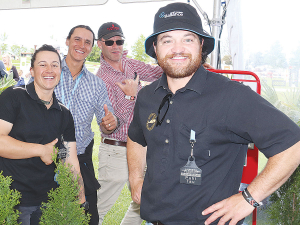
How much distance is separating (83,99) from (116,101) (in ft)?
1.89

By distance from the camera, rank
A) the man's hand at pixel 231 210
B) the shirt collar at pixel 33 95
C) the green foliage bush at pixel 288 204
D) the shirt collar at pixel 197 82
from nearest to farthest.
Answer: the man's hand at pixel 231 210 < the shirt collar at pixel 197 82 < the shirt collar at pixel 33 95 < the green foliage bush at pixel 288 204

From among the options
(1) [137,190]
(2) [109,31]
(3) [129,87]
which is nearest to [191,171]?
(1) [137,190]

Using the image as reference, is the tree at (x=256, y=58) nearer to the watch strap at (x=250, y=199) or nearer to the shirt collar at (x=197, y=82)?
the shirt collar at (x=197, y=82)

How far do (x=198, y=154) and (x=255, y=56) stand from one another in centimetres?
265

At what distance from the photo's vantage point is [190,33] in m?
Result: 1.58

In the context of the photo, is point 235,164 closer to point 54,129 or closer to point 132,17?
point 54,129

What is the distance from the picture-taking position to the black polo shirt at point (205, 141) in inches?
51.0

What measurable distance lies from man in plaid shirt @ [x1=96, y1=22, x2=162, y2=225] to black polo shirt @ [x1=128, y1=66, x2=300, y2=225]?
70.6 inches

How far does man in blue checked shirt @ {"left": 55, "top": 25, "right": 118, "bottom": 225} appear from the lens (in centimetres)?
280

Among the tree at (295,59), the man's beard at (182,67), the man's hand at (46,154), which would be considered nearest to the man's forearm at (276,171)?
the man's beard at (182,67)

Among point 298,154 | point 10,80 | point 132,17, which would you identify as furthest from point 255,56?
point 132,17

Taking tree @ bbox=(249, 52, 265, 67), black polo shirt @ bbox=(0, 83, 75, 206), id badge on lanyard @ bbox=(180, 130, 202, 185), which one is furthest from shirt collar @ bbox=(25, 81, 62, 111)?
tree @ bbox=(249, 52, 265, 67)

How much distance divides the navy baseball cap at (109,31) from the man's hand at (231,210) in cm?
260

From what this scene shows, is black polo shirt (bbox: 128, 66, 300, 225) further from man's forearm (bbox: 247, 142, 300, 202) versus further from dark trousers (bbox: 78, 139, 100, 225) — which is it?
dark trousers (bbox: 78, 139, 100, 225)
